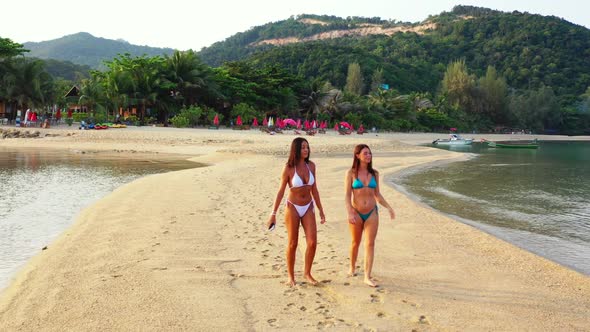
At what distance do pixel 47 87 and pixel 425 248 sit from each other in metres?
46.6

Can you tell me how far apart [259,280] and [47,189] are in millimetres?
10535

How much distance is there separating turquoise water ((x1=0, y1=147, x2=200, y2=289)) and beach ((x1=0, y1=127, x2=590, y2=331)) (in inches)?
18.3

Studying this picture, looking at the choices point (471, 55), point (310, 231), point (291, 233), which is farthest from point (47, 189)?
point (471, 55)

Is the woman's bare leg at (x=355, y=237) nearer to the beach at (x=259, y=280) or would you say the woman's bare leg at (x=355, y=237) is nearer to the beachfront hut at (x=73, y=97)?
the beach at (x=259, y=280)

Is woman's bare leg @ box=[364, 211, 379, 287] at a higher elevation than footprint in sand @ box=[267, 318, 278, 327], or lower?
higher

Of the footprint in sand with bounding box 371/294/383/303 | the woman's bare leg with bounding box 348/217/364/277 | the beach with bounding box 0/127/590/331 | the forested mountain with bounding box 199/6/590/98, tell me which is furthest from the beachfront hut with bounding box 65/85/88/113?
the footprint in sand with bounding box 371/294/383/303

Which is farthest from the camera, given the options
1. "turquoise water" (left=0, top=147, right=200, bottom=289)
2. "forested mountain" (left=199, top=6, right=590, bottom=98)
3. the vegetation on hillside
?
"forested mountain" (left=199, top=6, right=590, bottom=98)

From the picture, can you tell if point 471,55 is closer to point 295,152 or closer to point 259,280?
point 295,152

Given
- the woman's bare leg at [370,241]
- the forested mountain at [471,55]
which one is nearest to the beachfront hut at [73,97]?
the forested mountain at [471,55]

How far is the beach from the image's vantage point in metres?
4.73

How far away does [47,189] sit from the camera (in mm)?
13875

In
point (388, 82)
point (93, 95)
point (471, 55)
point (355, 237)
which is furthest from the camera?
point (471, 55)

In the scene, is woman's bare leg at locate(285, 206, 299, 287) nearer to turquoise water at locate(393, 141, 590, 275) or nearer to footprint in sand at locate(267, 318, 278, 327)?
footprint in sand at locate(267, 318, 278, 327)

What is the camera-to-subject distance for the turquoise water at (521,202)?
9.70 m
